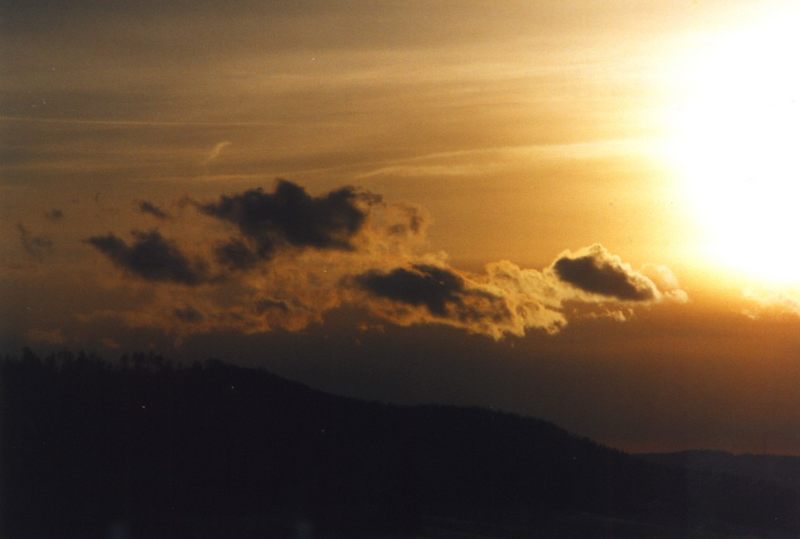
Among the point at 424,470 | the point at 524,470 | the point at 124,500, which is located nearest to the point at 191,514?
the point at 124,500

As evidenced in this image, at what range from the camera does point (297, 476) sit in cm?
1580

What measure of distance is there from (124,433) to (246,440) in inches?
69.6

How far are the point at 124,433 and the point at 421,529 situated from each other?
499 cm

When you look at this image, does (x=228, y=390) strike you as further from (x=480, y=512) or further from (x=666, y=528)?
(x=666, y=528)

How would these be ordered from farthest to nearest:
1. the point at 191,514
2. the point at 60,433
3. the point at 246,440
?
the point at 246,440 < the point at 60,433 < the point at 191,514

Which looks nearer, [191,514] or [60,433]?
[191,514]

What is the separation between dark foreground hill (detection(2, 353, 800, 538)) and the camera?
45.1 ft

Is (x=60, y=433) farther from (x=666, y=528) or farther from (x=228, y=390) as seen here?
(x=666, y=528)

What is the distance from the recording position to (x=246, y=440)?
16.6 meters

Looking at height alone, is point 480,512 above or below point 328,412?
below

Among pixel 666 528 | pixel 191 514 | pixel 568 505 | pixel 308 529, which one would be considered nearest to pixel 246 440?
pixel 191 514

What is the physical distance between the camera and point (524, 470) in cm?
1664

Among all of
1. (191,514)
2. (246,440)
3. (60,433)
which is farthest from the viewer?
(246,440)

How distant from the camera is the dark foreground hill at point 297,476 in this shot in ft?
45.1
